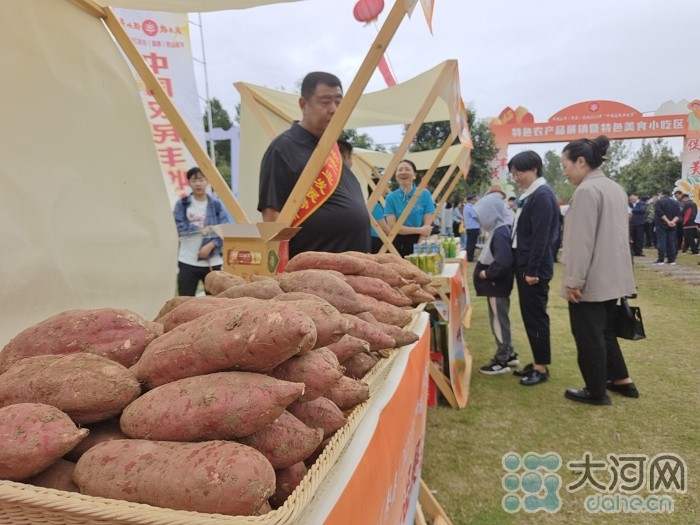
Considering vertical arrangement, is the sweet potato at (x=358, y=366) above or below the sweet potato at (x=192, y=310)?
below

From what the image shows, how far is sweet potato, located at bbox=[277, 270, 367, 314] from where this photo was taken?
1.44 metres

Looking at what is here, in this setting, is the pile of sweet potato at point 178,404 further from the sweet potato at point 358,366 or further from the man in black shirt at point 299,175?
the man in black shirt at point 299,175

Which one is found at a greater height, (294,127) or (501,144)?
(501,144)

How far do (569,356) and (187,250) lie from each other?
4.37 meters

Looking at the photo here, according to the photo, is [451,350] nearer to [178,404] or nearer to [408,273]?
[408,273]

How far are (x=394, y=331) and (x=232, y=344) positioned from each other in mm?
788

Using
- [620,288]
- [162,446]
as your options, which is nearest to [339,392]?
[162,446]

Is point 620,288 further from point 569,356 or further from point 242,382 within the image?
point 242,382

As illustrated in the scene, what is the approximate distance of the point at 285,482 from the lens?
814 millimetres

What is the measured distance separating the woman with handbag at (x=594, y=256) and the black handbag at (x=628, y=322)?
0.05 meters

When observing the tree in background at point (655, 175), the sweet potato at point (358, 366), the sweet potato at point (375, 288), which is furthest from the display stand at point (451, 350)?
the tree in background at point (655, 175)

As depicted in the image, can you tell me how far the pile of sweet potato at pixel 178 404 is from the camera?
681 millimetres

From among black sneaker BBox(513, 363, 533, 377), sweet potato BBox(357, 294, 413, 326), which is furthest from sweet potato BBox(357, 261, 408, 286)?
black sneaker BBox(513, 363, 533, 377)

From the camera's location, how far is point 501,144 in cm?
2072
